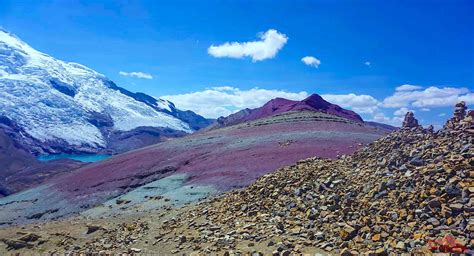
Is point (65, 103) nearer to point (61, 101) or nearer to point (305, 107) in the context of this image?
point (61, 101)

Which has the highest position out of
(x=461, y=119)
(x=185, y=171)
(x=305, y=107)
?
(x=305, y=107)

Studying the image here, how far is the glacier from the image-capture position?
326 feet

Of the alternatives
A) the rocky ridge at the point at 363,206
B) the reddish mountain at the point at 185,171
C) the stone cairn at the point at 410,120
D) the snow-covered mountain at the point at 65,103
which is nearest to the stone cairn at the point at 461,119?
the rocky ridge at the point at 363,206

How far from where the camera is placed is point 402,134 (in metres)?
15.6

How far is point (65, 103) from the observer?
381 ft

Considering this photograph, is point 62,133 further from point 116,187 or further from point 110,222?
point 110,222

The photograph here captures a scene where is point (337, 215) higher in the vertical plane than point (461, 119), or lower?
lower

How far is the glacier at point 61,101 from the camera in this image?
99312mm

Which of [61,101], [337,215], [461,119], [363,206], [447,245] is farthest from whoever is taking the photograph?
[61,101]

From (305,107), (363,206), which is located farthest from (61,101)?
(363,206)

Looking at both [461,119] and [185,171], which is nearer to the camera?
[461,119]

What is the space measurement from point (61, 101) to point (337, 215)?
389 ft

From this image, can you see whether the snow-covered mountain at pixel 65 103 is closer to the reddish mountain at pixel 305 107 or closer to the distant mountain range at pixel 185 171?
the reddish mountain at pixel 305 107

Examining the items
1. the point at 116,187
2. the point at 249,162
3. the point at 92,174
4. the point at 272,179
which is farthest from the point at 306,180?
the point at 92,174
